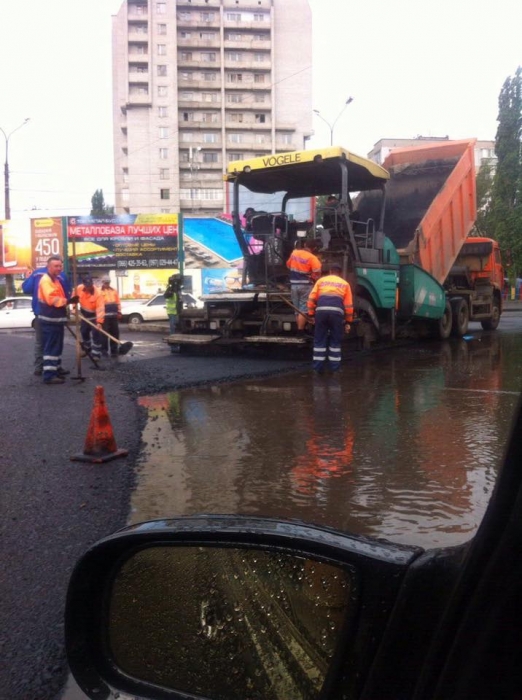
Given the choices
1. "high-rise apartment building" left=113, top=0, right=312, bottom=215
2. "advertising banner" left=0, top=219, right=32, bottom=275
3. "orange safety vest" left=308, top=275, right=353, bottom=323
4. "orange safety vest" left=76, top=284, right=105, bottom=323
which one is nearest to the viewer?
"orange safety vest" left=308, top=275, right=353, bottom=323

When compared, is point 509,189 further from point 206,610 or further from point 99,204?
point 99,204

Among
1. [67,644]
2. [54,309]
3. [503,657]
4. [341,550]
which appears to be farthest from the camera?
[54,309]

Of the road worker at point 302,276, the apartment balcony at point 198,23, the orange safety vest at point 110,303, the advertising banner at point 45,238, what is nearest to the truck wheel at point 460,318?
the road worker at point 302,276

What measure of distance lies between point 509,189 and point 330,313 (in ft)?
49.4

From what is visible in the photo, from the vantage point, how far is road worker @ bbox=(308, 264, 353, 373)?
993 cm

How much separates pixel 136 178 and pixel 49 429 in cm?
7487

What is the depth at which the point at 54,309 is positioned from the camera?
9.52 metres

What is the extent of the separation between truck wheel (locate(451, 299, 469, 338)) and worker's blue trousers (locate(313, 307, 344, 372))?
6.69m

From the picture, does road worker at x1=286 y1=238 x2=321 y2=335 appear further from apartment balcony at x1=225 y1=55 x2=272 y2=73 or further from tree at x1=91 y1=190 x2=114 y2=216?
tree at x1=91 y1=190 x2=114 y2=216

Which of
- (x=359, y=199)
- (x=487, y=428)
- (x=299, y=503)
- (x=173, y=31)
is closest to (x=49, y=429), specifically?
(x=299, y=503)

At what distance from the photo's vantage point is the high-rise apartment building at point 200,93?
77.6m

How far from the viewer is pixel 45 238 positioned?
118 feet

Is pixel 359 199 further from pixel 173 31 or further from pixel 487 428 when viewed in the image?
pixel 173 31

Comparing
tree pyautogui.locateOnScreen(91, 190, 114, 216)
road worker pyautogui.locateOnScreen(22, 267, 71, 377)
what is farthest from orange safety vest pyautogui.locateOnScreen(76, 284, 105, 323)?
tree pyautogui.locateOnScreen(91, 190, 114, 216)
